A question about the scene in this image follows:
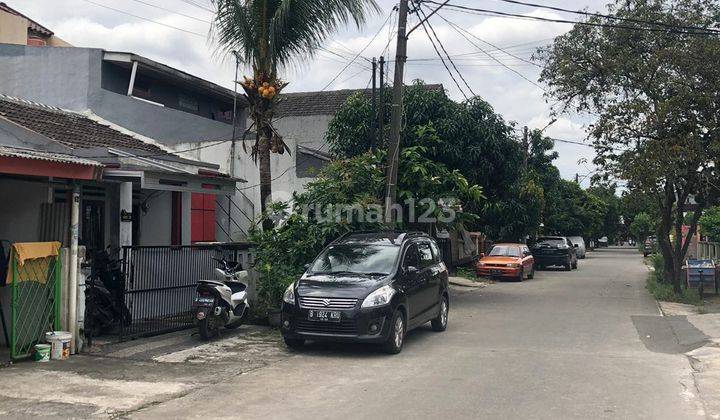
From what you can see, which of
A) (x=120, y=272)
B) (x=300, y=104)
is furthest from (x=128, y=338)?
(x=300, y=104)

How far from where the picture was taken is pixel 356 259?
35.2 ft

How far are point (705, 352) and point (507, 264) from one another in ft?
49.1

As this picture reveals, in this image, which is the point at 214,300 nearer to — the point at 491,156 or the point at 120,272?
the point at 120,272

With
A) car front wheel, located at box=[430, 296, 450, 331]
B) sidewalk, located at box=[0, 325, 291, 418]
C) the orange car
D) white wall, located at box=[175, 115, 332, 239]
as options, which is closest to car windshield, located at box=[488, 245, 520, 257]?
the orange car

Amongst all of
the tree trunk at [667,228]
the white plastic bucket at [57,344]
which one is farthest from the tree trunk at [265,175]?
the tree trunk at [667,228]

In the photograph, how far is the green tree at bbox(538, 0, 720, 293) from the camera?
53.0 ft

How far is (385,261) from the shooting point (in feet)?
34.7

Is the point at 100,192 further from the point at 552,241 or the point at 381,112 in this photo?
the point at 552,241

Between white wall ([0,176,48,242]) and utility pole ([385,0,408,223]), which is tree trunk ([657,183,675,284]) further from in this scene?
white wall ([0,176,48,242])

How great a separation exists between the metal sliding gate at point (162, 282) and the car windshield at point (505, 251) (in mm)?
16014

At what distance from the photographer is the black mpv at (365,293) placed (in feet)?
30.7

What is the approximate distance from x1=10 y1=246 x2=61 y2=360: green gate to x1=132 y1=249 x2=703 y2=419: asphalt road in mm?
3042

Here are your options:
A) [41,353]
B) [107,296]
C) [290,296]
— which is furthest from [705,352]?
[41,353]

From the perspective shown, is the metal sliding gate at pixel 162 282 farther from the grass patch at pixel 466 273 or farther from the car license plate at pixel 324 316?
the grass patch at pixel 466 273
